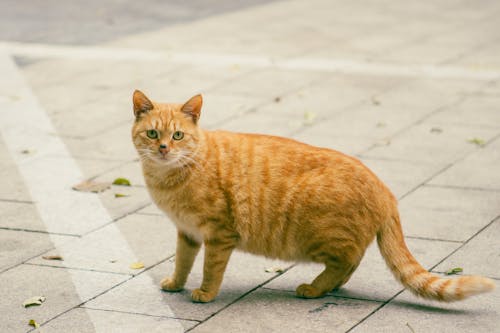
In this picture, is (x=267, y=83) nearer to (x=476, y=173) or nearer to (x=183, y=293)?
(x=476, y=173)

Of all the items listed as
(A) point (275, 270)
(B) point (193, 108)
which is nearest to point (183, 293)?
(A) point (275, 270)

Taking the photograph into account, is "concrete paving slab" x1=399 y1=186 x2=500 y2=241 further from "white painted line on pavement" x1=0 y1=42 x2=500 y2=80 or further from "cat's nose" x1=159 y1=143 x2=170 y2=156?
"white painted line on pavement" x1=0 y1=42 x2=500 y2=80

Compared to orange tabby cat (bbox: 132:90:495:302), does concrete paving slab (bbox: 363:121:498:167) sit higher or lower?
lower

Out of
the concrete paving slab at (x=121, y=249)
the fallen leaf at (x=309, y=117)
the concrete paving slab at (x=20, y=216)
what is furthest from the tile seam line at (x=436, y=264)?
the fallen leaf at (x=309, y=117)

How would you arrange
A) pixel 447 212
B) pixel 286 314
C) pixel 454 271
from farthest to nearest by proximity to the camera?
1. pixel 447 212
2. pixel 454 271
3. pixel 286 314

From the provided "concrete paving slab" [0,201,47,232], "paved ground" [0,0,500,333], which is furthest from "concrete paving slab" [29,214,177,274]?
"concrete paving slab" [0,201,47,232]

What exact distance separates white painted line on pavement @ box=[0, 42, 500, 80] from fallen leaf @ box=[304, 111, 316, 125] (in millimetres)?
1914

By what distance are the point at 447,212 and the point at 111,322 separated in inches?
112

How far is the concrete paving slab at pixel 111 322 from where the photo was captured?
16.3ft

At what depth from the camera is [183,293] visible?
5484 mm

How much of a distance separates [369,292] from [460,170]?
102 inches

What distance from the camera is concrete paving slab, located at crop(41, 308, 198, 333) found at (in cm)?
497

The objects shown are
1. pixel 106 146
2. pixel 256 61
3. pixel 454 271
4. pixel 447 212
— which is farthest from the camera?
pixel 256 61

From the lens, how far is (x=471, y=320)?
197 inches
